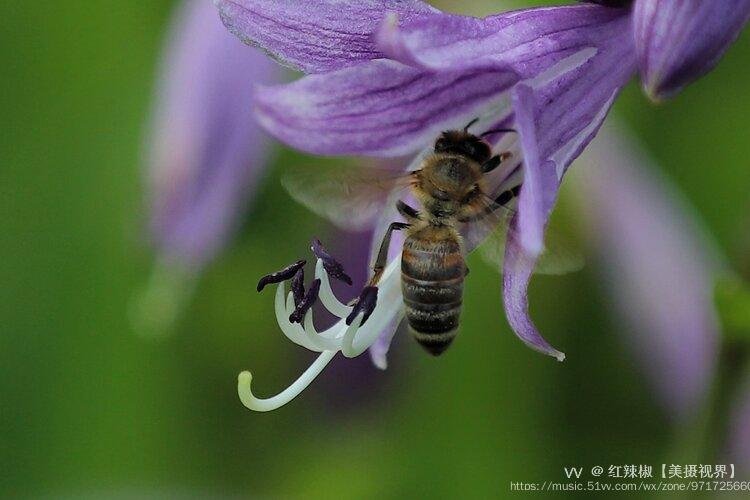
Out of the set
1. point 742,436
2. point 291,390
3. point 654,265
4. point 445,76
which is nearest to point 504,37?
point 445,76

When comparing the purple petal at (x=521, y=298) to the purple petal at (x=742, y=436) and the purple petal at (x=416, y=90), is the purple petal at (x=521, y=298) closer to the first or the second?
the purple petal at (x=416, y=90)

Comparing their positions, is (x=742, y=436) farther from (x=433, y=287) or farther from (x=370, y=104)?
(x=370, y=104)

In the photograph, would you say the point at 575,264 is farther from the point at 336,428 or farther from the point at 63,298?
the point at 63,298

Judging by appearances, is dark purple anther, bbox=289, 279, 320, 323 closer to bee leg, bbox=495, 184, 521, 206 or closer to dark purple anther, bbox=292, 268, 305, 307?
dark purple anther, bbox=292, 268, 305, 307

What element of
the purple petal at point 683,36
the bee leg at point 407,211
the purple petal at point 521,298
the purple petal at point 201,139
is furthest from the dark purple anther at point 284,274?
the purple petal at point 201,139

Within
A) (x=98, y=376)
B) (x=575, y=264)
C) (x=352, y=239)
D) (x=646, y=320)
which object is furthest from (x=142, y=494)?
(x=575, y=264)

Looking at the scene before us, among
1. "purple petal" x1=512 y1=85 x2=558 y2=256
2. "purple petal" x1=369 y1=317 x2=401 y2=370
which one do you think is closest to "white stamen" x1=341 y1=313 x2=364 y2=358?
"purple petal" x1=369 y1=317 x2=401 y2=370

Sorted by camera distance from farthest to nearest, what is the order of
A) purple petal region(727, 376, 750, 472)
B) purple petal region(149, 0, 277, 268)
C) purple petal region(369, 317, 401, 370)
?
purple petal region(149, 0, 277, 268), purple petal region(727, 376, 750, 472), purple petal region(369, 317, 401, 370)
